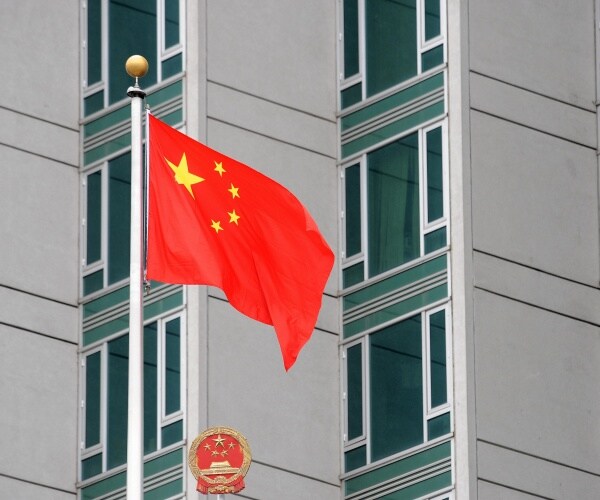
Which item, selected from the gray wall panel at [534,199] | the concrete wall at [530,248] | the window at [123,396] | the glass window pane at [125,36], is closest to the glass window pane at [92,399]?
the window at [123,396]

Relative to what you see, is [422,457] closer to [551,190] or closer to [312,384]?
[312,384]

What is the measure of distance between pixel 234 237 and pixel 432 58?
42.0ft

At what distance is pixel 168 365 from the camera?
37188mm

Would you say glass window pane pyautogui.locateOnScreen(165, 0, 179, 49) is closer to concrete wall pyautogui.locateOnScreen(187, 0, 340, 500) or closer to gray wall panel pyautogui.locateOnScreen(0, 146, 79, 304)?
concrete wall pyautogui.locateOnScreen(187, 0, 340, 500)

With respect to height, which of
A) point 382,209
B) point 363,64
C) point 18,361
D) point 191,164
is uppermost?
point 363,64

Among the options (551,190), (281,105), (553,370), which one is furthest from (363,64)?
(553,370)

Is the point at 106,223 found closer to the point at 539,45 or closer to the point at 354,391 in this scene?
the point at 354,391

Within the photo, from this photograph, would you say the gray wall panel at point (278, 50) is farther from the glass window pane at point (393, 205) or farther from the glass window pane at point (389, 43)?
the glass window pane at point (393, 205)

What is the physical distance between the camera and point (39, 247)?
39.4m

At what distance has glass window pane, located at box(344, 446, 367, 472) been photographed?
3762 cm

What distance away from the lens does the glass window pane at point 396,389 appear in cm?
3684

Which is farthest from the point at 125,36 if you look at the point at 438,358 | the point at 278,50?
the point at 438,358

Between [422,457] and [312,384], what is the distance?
2.58m

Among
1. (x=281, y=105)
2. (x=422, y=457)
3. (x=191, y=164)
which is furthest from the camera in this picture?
(x=281, y=105)
